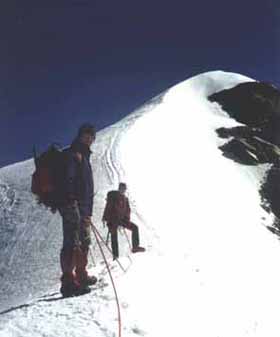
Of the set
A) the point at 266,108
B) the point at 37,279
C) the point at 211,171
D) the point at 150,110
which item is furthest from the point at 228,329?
the point at 266,108

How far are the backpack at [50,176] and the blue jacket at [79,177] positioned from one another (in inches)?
4.5

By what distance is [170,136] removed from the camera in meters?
45.6

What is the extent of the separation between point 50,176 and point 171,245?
7959mm

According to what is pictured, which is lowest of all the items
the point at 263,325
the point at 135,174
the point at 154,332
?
the point at 263,325

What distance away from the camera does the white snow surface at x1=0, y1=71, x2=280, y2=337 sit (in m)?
9.09

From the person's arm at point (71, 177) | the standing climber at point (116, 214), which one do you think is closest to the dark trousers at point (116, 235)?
the standing climber at point (116, 214)

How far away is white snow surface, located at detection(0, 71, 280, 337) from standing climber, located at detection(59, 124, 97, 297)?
17.2 inches

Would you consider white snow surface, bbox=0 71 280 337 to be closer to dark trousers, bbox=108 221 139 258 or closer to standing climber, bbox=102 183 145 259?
dark trousers, bbox=108 221 139 258

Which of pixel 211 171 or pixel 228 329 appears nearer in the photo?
pixel 228 329

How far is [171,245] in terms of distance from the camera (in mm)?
16609

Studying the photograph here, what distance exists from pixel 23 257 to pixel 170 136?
2711 centimetres

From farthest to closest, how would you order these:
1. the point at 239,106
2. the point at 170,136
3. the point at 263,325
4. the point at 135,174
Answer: the point at 239,106 → the point at 170,136 → the point at 135,174 → the point at 263,325

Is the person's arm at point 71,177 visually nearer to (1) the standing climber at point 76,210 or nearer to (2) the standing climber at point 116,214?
(1) the standing climber at point 76,210

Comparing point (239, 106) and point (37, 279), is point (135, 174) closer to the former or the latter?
point (37, 279)
